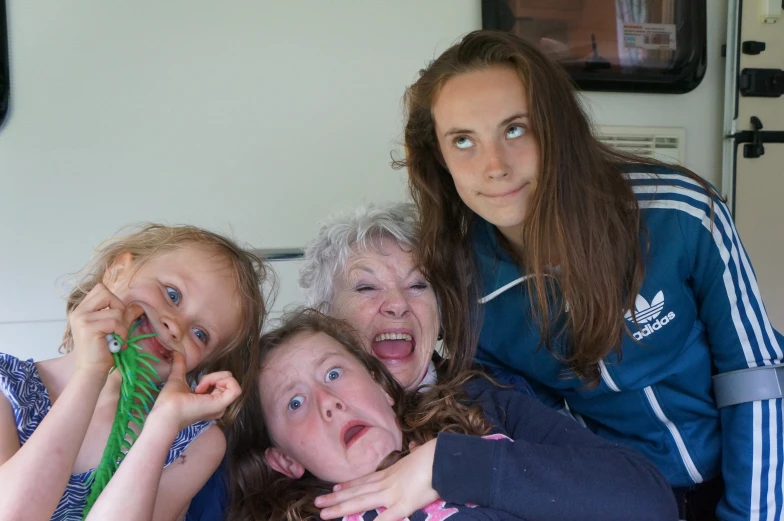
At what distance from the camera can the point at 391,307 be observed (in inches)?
68.2

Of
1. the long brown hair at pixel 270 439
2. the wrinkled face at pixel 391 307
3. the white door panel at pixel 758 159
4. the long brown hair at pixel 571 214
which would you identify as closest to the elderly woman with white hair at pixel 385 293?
the wrinkled face at pixel 391 307

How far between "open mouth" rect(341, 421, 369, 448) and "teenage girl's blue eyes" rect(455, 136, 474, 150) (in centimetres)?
66

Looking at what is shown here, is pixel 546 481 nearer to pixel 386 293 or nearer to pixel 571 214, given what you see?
pixel 571 214

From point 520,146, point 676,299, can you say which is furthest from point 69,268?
point 676,299

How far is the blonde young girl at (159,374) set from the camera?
100 centimetres

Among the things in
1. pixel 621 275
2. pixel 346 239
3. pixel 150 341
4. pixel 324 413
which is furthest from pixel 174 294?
pixel 621 275

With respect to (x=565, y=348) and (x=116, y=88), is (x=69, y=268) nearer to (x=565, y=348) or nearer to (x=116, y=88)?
(x=116, y=88)

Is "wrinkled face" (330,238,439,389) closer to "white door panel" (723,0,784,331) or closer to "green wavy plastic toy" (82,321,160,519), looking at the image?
"green wavy plastic toy" (82,321,160,519)

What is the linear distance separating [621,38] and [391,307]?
1597 millimetres

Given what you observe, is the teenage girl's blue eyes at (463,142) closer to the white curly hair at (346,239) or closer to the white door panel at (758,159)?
the white curly hair at (346,239)

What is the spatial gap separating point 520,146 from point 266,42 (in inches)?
44.3

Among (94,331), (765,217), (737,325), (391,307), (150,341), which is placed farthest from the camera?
(765,217)

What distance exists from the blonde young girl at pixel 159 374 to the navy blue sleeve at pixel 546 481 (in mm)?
409

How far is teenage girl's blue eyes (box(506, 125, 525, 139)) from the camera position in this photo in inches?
59.4
